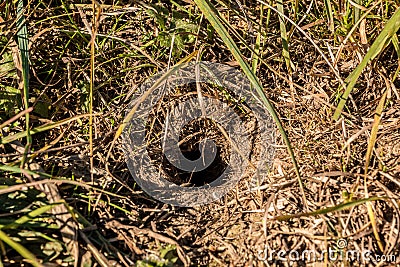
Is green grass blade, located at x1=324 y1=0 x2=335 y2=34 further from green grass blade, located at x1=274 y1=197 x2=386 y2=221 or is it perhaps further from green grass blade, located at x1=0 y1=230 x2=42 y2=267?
green grass blade, located at x1=0 y1=230 x2=42 y2=267

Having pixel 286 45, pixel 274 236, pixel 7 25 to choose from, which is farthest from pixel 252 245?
pixel 7 25

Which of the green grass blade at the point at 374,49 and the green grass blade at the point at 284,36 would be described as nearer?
the green grass blade at the point at 374,49

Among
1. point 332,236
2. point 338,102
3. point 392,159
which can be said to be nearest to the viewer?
point 332,236

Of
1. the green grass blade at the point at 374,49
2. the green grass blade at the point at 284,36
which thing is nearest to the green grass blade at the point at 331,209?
the green grass blade at the point at 374,49

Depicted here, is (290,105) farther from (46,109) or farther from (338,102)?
(46,109)

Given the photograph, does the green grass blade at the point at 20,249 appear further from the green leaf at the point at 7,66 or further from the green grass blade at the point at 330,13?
the green grass blade at the point at 330,13

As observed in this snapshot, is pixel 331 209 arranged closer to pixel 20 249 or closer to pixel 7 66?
pixel 20 249

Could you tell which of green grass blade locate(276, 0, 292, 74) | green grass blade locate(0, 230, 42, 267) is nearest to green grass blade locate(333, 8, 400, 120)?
green grass blade locate(276, 0, 292, 74)

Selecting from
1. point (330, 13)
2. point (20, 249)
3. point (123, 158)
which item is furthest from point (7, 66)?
point (330, 13)
